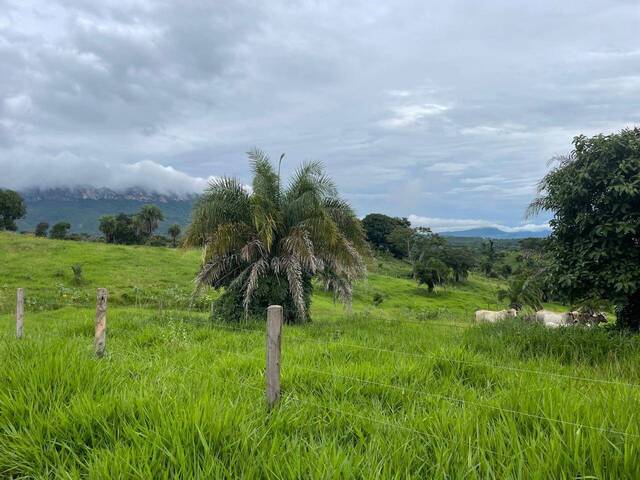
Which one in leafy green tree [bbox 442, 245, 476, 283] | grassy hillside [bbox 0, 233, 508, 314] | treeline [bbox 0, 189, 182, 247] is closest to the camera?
grassy hillside [bbox 0, 233, 508, 314]

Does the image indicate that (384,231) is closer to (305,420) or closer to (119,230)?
(119,230)

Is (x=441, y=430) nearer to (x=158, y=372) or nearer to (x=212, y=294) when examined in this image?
(x=158, y=372)

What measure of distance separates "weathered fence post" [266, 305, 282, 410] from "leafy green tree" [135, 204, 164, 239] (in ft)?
222

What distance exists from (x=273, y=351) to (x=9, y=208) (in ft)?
255

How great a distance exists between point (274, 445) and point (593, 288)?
786cm

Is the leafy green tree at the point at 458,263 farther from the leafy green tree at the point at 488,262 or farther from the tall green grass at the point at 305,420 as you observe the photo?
the tall green grass at the point at 305,420

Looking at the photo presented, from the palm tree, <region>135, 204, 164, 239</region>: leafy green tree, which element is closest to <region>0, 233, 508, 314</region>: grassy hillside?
the palm tree

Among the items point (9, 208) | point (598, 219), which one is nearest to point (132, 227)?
point (9, 208)

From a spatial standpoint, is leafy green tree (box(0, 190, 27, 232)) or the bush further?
leafy green tree (box(0, 190, 27, 232))

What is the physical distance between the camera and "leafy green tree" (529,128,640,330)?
316 inches

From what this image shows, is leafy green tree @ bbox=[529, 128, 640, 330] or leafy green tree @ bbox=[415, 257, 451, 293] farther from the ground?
leafy green tree @ bbox=[529, 128, 640, 330]

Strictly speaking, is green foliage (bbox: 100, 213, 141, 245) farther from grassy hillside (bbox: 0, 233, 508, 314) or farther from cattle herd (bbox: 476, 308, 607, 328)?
cattle herd (bbox: 476, 308, 607, 328)

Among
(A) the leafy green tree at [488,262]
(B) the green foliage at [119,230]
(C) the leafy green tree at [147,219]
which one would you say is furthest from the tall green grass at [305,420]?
(A) the leafy green tree at [488,262]

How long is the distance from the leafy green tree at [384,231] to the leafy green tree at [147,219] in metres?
34.7
